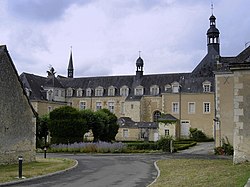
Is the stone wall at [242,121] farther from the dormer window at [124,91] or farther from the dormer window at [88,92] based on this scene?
the dormer window at [88,92]

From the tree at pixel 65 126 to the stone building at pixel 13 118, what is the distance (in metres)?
16.3

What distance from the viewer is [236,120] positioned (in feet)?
52.9

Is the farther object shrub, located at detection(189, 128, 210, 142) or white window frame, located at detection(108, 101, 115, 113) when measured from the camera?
white window frame, located at detection(108, 101, 115, 113)

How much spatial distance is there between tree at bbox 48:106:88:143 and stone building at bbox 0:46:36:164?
53.5ft

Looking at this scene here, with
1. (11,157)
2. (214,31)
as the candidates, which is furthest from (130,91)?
(11,157)

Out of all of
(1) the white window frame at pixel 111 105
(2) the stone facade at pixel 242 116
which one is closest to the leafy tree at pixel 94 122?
(1) the white window frame at pixel 111 105

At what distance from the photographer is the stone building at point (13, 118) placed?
1883 cm

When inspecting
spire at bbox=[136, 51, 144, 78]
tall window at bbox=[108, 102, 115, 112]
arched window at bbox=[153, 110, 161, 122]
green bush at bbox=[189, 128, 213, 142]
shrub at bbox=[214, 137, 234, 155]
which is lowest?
shrub at bbox=[214, 137, 234, 155]

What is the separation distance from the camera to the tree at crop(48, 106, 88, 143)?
123 ft

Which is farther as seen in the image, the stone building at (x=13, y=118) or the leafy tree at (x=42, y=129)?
the leafy tree at (x=42, y=129)

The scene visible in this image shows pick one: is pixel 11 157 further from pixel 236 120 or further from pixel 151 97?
pixel 151 97

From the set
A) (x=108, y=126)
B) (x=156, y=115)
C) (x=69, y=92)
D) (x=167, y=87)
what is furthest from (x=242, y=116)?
(x=69, y=92)

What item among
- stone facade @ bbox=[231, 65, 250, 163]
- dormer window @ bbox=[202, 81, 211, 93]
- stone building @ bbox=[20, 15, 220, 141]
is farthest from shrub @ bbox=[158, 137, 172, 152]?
dormer window @ bbox=[202, 81, 211, 93]

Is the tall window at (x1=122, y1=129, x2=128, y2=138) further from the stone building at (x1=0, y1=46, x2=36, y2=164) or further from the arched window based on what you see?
the stone building at (x1=0, y1=46, x2=36, y2=164)
